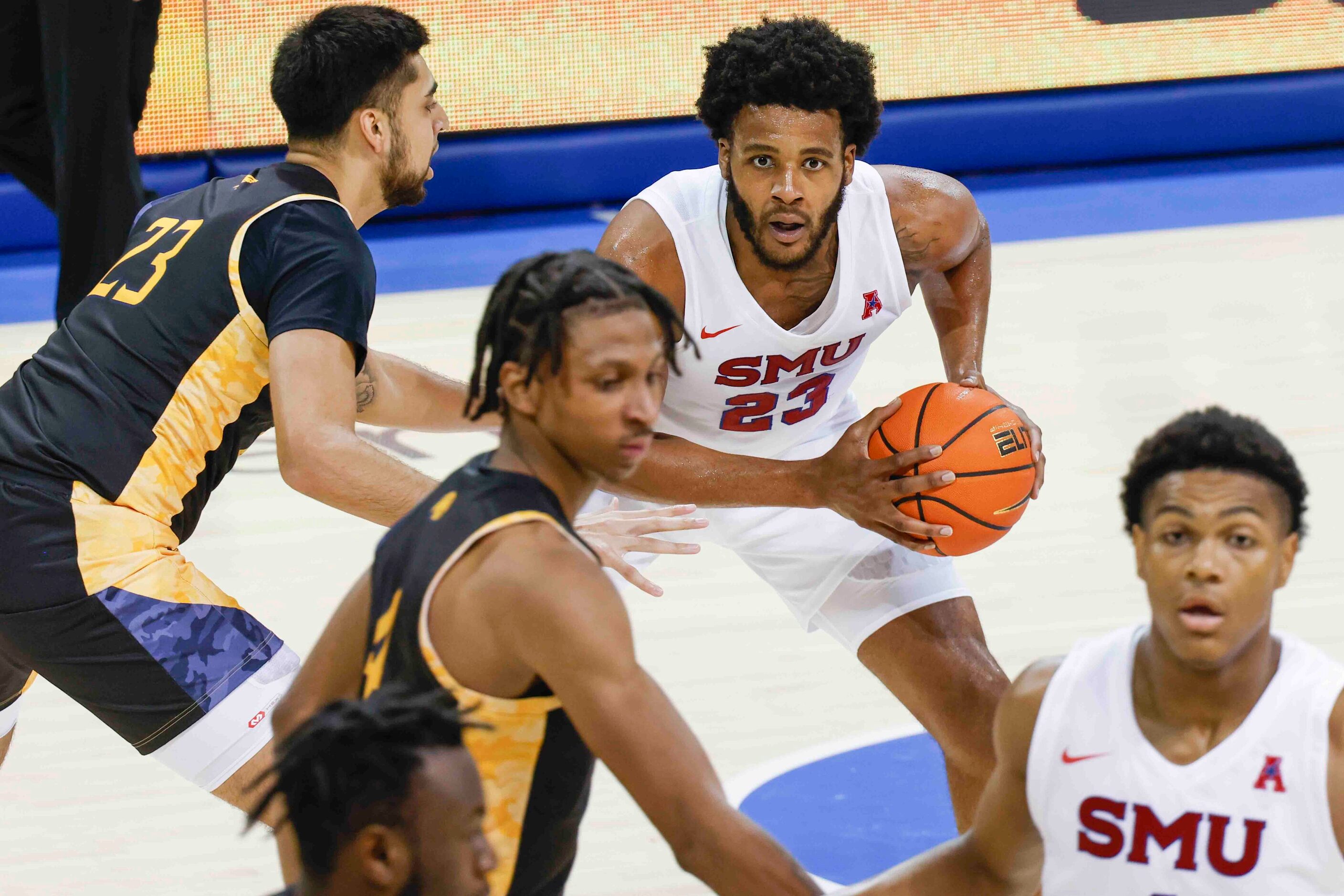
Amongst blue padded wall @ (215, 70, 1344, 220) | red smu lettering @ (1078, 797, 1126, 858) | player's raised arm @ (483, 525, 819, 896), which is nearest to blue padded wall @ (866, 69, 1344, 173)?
blue padded wall @ (215, 70, 1344, 220)

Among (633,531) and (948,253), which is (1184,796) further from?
(948,253)

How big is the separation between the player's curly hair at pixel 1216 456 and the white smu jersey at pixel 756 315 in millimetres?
1611

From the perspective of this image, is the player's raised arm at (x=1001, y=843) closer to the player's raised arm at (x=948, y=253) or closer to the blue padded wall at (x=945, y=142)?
the player's raised arm at (x=948, y=253)

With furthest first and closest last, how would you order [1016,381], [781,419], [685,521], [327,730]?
[1016,381] < [781,419] < [685,521] < [327,730]

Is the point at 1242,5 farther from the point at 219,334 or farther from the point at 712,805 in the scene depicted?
the point at 712,805

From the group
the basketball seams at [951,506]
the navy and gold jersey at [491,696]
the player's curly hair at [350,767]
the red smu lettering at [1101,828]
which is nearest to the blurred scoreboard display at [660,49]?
the basketball seams at [951,506]

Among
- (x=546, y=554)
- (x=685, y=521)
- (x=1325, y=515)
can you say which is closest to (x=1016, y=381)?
(x=1325, y=515)

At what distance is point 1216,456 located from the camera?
1.97 meters

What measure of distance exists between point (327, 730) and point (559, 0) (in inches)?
327

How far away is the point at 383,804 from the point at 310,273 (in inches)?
58.6

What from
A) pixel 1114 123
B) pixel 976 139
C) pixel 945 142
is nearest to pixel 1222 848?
pixel 945 142

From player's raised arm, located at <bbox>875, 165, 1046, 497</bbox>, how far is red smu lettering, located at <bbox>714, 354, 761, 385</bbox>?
409 mm

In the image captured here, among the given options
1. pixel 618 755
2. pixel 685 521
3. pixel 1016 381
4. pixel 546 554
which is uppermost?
pixel 546 554

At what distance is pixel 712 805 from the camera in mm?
1845
